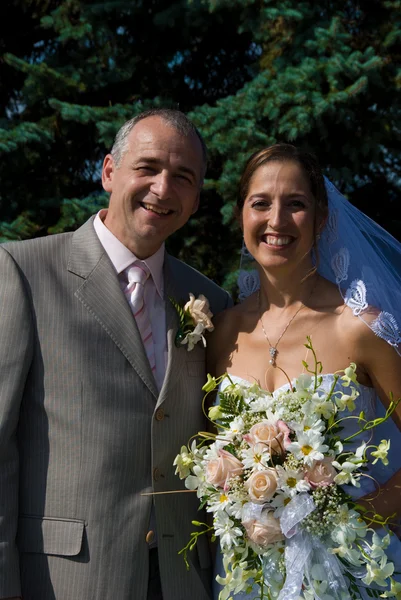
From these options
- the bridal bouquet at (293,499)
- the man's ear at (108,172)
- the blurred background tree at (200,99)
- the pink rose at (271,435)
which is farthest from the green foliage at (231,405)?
the blurred background tree at (200,99)

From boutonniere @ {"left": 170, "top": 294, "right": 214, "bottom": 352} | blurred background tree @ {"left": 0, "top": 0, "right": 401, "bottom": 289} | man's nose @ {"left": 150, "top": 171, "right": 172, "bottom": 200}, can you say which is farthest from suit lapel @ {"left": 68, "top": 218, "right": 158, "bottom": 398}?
blurred background tree @ {"left": 0, "top": 0, "right": 401, "bottom": 289}

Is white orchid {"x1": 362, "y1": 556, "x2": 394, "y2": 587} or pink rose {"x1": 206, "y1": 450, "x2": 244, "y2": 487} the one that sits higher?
→ pink rose {"x1": 206, "y1": 450, "x2": 244, "y2": 487}

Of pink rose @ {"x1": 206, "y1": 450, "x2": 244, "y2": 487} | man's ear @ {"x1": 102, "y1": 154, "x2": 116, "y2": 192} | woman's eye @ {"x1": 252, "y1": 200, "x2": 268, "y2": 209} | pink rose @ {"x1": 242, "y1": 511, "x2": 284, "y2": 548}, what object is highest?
man's ear @ {"x1": 102, "y1": 154, "x2": 116, "y2": 192}

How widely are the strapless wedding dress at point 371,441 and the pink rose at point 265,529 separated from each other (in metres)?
0.62

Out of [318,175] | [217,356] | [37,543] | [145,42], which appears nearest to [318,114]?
[145,42]

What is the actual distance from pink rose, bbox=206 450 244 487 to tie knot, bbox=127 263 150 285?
100cm

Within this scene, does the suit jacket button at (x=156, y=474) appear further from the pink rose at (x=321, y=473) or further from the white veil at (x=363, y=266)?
the white veil at (x=363, y=266)

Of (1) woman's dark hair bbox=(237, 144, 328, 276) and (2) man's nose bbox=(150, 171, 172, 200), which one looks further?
(1) woman's dark hair bbox=(237, 144, 328, 276)

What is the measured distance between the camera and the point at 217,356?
409 cm

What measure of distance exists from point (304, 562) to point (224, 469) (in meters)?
0.46

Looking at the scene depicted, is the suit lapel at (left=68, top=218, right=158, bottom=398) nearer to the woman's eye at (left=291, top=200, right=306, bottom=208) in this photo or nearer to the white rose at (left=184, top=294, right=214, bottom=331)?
the white rose at (left=184, top=294, right=214, bottom=331)

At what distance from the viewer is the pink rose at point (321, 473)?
294 cm

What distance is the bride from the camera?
3.64m

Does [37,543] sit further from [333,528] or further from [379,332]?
[379,332]
